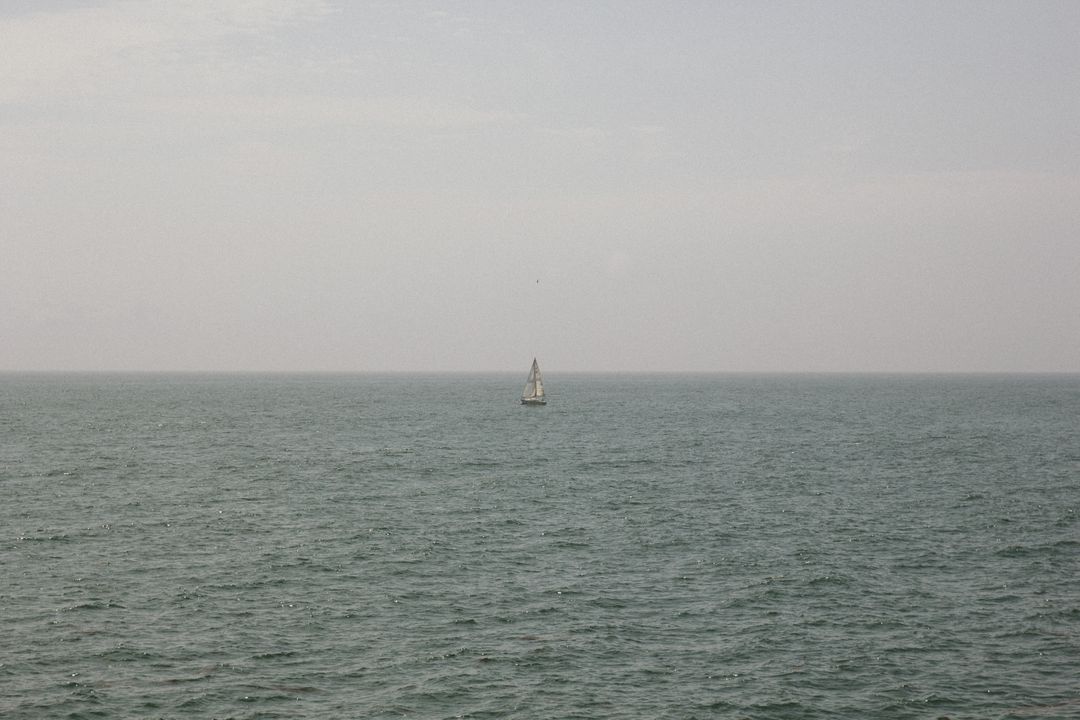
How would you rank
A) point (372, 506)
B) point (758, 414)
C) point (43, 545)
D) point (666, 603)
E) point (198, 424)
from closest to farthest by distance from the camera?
1. point (666, 603)
2. point (43, 545)
3. point (372, 506)
4. point (198, 424)
5. point (758, 414)

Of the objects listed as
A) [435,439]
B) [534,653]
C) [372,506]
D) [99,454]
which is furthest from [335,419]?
[534,653]

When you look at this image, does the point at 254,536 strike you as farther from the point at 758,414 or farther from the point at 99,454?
the point at 758,414

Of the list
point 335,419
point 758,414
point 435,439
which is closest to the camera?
point 435,439

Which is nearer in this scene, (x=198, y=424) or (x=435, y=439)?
(x=435, y=439)

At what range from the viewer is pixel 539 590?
46125 mm

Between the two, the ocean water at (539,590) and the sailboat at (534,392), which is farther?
the sailboat at (534,392)

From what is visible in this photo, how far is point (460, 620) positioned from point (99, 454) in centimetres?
8055

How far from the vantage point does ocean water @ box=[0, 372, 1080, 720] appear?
32.6 m

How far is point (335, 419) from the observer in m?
173

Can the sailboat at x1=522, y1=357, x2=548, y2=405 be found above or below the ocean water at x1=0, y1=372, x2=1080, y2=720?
above

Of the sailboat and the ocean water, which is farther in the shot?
the sailboat

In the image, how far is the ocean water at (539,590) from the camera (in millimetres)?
32594

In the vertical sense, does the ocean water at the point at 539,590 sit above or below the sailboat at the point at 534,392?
below

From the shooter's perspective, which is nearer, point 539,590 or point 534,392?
point 539,590
